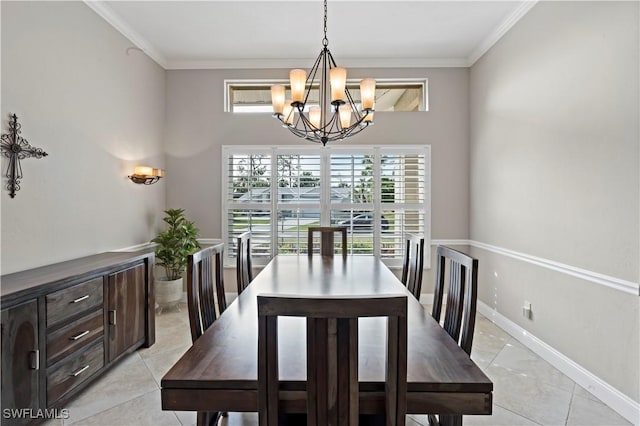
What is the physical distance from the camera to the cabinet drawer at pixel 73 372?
6.59ft

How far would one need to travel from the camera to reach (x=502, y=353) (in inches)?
115

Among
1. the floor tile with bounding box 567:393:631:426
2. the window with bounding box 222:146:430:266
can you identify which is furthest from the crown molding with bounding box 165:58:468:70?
the floor tile with bounding box 567:393:631:426

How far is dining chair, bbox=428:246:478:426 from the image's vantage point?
1434mm

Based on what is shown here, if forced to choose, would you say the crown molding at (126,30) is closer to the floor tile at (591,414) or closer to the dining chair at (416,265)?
the dining chair at (416,265)

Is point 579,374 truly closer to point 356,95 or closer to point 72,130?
point 356,95

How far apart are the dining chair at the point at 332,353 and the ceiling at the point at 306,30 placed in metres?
3.02

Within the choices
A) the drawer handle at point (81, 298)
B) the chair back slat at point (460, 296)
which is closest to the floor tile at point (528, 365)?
the chair back slat at point (460, 296)

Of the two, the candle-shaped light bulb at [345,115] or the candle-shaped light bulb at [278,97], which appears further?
the candle-shaped light bulb at [345,115]

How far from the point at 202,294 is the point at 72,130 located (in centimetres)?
208

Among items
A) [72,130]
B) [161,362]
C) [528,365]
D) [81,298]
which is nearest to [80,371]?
[81,298]

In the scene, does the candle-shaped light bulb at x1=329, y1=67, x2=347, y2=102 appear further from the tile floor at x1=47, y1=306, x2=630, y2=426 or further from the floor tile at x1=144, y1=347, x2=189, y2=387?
the floor tile at x1=144, y1=347, x2=189, y2=387

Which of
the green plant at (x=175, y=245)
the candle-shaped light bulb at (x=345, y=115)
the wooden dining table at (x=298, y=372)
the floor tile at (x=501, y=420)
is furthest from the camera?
the green plant at (x=175, y=245)

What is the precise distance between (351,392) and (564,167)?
8.59 ft

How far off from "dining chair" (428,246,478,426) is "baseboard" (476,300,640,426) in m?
1.23
